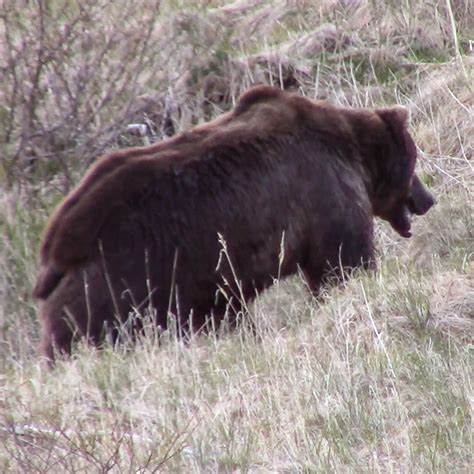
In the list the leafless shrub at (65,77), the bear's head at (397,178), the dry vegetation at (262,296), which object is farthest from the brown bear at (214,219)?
the leafless shrub at (65,77)

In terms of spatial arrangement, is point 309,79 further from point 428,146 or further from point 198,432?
point 198,432

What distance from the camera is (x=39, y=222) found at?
31.6 feet

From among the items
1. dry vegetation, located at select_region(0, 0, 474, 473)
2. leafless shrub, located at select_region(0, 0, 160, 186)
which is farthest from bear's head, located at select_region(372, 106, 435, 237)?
leafless shrub, located at select_region(0, 0, 160, 186)

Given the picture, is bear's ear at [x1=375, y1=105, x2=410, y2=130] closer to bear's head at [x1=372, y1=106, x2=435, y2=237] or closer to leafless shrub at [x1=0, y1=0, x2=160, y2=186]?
bear's head at [x1=372, y1=106, x2=435, y2=237]

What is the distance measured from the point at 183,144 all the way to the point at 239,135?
0.36m

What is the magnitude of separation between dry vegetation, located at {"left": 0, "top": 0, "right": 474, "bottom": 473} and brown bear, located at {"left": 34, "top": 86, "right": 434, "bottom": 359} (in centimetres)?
31

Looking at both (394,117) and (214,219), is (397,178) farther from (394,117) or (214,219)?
(214,219)

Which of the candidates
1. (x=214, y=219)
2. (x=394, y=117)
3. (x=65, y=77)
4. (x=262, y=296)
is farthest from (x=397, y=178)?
(x=65, y=77)

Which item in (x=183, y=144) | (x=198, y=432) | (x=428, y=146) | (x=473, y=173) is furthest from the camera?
(x=428, y=146)

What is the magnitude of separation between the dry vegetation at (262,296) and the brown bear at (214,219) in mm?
310

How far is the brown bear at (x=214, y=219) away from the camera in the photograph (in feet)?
23.4

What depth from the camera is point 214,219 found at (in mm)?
7492

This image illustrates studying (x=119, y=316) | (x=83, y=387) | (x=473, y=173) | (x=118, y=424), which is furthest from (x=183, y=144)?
(x=473, y=173)

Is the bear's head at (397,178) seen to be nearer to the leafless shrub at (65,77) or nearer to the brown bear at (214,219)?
the brown bear at (214,219)
